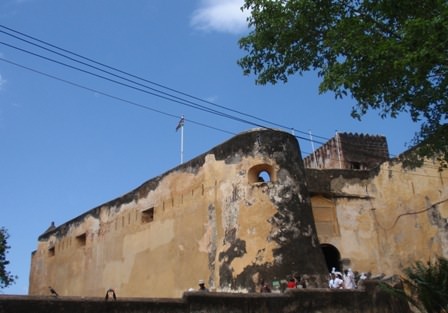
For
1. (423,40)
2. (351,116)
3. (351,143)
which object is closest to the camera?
(423,40)

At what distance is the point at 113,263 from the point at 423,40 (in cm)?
1457

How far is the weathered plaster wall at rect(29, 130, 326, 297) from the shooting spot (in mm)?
14133

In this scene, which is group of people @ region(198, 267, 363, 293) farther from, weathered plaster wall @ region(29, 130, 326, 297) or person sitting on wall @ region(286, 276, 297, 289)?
weathered plaster wall @ region(29, 130, 326, 297)

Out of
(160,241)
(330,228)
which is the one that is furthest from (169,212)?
(330,228)

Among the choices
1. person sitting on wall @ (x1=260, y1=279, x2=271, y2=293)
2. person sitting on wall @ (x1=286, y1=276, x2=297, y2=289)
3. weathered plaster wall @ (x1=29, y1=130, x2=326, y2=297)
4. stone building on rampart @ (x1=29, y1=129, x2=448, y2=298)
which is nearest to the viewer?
person sitting on wall @ (x1=286, y1=276, x2=297, y2=289)

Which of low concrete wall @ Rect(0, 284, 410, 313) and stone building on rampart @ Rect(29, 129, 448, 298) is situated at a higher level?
stone building on rampart @ Rect(29, 129, 448, 298)

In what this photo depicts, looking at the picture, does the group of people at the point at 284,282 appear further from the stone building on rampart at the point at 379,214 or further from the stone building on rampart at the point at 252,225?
the stone building on rampart at the point at 379,214

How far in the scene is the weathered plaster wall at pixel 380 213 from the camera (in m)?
17.4

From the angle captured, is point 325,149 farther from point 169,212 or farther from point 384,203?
point 169,212

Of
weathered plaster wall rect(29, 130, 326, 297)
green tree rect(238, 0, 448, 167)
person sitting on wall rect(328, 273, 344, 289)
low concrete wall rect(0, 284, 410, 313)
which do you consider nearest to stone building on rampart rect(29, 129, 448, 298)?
weathered plaster wall rect(29, 130, 326, 297)

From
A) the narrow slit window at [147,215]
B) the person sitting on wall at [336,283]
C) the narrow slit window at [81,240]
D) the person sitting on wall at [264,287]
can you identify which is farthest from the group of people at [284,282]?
the narrow slit window at [81,240]

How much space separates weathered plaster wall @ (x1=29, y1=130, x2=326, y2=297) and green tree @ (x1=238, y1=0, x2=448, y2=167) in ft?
17.1

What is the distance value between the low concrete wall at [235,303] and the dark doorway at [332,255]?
6624 mm

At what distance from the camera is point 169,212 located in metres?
17.3
